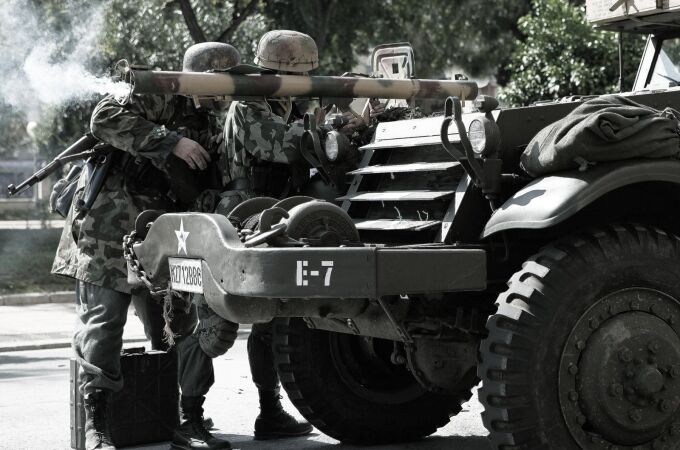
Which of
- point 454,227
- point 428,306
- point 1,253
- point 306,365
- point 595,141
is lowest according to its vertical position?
point 1,253

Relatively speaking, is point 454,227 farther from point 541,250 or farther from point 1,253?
point 1,253

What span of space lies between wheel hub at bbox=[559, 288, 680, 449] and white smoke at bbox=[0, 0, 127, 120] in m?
4.42

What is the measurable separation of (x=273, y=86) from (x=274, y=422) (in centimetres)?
204

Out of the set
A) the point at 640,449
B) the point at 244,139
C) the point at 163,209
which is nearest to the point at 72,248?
the point at 163,209

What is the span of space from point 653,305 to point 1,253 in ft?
49.1

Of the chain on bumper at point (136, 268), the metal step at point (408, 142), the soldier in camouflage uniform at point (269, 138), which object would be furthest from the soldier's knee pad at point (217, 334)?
the metal step at point (408, 142)

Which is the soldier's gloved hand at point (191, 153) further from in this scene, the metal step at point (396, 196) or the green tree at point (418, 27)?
the green tree at point (418, 27)

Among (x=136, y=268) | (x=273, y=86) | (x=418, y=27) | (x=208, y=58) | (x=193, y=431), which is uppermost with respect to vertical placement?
(x=418, y=27)

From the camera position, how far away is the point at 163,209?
6684mm

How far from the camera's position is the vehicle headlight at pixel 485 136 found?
4.95 m

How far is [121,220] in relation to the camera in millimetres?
6621

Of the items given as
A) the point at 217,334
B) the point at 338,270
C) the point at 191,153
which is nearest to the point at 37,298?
the point at 191,153

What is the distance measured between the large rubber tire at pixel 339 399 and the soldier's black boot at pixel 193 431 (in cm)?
43

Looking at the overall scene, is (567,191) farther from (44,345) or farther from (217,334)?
(44,345)
